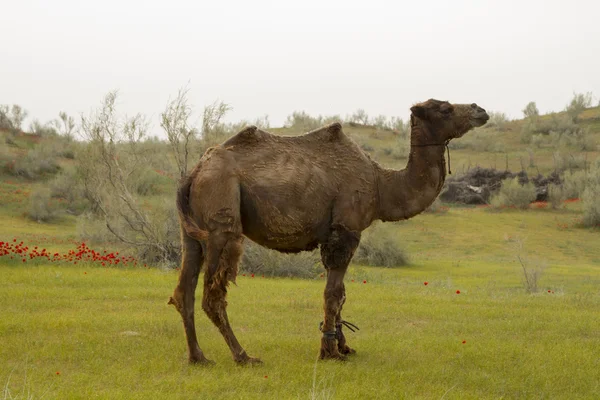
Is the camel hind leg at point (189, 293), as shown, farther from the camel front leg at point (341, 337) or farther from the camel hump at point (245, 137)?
the camel front leg at point (341, 337)

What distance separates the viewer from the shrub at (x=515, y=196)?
36969 millimetres

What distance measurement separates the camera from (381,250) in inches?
894

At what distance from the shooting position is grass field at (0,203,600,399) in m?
6.87

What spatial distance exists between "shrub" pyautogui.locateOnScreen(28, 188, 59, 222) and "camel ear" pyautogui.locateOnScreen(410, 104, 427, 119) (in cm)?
2581

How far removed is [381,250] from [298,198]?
49.8ft

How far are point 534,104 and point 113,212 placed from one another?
6036 centimetres

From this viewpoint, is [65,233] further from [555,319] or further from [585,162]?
[585,162]

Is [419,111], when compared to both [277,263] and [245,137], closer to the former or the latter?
[245,137]

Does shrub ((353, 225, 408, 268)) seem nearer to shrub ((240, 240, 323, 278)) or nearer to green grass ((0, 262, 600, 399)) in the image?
shrub ((240, 240, 323, 278))

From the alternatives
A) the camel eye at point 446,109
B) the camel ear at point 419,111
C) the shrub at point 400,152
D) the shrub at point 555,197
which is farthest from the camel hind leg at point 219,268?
the shrub at point 400,152

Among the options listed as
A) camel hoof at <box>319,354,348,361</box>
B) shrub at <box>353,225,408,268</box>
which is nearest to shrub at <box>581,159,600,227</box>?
shrub at <box>353,225,408,268</box>

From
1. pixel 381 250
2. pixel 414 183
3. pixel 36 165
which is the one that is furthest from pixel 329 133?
pixel 36 165

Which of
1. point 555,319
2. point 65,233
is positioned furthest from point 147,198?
point 555,319

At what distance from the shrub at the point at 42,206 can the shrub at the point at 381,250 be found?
1587 centimetres
